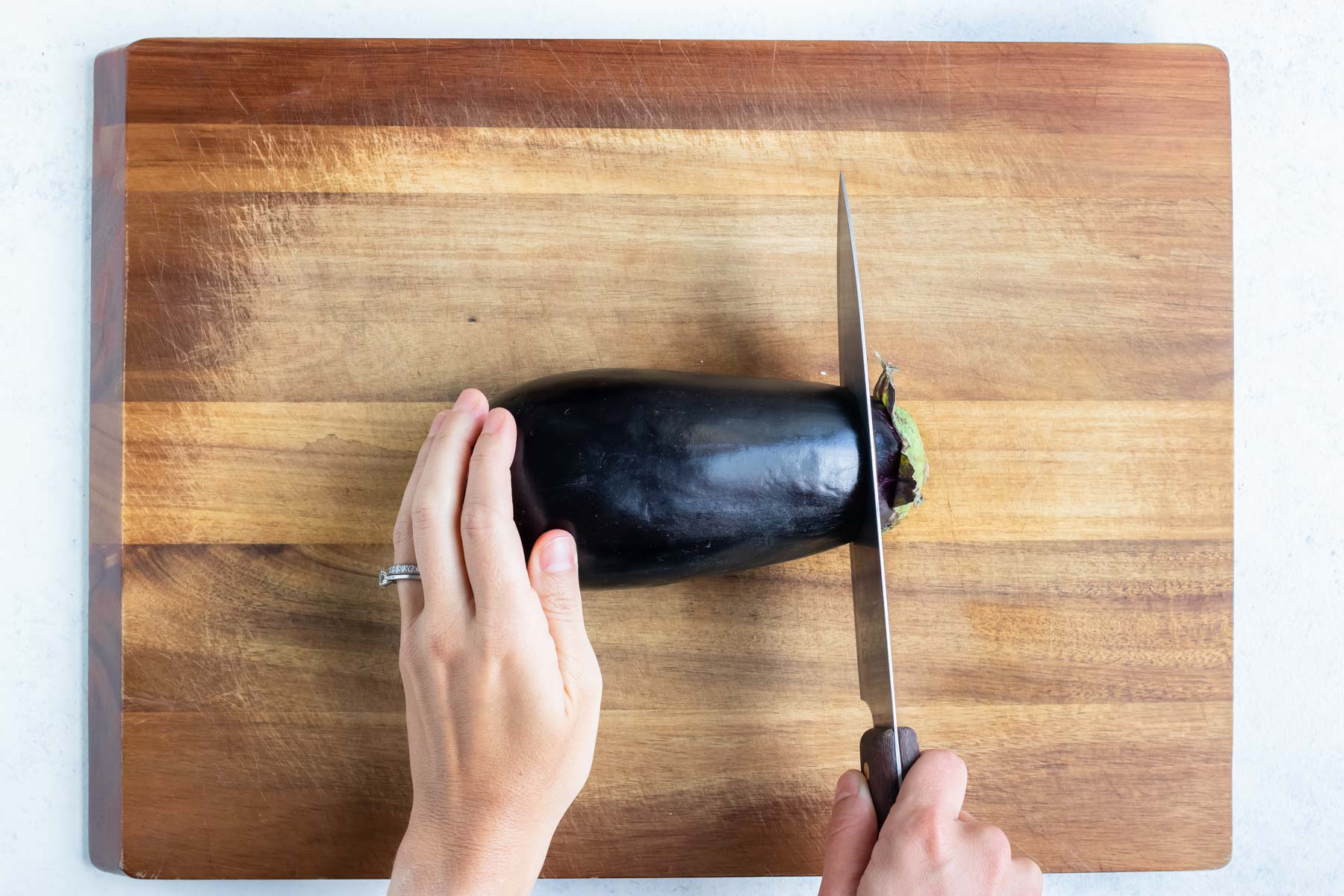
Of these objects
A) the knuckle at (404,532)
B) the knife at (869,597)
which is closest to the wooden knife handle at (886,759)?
the knife at (869,597)

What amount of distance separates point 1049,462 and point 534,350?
0.96m

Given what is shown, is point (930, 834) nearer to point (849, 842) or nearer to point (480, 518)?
point (849, 842)

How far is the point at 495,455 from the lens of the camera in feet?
4.35

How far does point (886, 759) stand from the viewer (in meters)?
1.39

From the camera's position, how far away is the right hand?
133cm

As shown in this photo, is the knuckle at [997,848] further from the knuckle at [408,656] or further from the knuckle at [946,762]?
the knuckle at [408,656]

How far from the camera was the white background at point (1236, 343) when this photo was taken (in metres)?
1.72

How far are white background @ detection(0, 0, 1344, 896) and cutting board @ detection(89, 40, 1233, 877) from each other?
0.58 ft

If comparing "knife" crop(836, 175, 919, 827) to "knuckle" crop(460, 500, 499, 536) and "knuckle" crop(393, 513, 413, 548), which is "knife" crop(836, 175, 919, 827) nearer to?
"knuckle" crop(460, 500, 499, 536)

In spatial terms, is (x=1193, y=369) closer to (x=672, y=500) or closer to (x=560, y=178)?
(x=672, y=500)

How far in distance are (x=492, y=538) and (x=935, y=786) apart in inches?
30.7

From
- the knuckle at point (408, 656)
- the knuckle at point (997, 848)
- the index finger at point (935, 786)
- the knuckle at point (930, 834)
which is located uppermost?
the knuckle at point (408, 656)

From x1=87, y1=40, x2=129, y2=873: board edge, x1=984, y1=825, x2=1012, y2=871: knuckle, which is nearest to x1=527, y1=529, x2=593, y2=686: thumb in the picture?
x1=984, y1=825, x2=1012, y2=871: knuckle

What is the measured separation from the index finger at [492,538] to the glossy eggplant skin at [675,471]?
40mm
